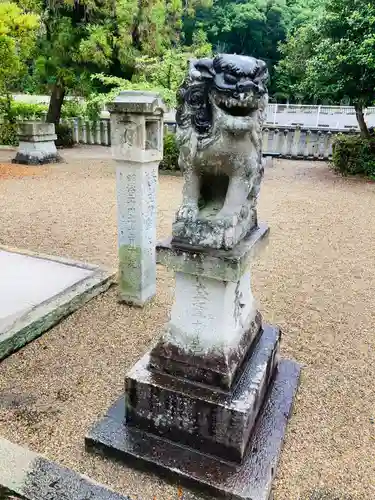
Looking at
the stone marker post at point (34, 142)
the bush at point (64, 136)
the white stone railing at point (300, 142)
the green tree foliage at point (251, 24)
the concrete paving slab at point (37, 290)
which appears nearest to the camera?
the concrete paving slab at point (37, 290)

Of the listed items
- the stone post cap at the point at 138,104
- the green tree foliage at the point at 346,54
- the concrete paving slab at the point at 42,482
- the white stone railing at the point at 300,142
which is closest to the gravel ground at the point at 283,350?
Result: the concrete paving slab at the point at 42,482

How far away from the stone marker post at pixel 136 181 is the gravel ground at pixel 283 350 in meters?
0.31

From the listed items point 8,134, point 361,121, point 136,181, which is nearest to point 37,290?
point 136,181

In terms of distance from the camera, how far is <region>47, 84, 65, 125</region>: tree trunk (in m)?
12.0

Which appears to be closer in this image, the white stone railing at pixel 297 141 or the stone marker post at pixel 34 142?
the stone marker post at pixel 34 142

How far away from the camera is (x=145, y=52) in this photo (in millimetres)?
11258

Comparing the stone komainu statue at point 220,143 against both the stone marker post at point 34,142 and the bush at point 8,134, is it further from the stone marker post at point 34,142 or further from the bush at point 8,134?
the bush at point 8,134

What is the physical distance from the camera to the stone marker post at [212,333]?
1.84 metres

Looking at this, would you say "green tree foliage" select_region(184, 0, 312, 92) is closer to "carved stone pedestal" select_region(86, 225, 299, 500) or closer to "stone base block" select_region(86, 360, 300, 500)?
"carved stone pedestal" select_region(86, 225, 299, 500)

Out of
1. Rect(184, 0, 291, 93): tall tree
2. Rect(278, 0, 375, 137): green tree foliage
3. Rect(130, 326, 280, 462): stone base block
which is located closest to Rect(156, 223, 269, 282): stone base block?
Rect(130, 326, 280, 462): stone base block

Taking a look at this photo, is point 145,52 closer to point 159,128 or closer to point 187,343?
point 159,128

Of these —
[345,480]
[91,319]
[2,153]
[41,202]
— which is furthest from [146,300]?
[2,153]

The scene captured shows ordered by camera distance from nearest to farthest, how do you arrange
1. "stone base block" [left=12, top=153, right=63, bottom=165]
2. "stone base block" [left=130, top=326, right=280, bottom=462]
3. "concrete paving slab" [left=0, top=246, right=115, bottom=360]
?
"stone base block" [left=130, top=326, right=280, bottom=462] < "concrete paving slab" [left=0, top=246, right=115, bottom=360] < "stone base block" [left=12, top=153, right=63, bottom=165]

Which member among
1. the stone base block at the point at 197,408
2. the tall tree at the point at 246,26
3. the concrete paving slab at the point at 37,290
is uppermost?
the tall tree at the point at 246,26
